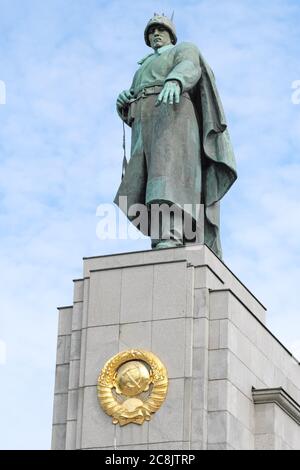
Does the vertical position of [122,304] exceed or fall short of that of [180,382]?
it exceeds it

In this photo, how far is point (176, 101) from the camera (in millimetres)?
23047

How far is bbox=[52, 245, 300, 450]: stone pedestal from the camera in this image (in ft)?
67.8

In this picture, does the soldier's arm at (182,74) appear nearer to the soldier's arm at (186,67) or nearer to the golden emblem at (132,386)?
the soldier's arm at (186,67)

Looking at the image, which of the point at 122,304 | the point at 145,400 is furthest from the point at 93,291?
the point at 145,400

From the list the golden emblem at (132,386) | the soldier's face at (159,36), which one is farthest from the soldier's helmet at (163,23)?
the golden emblem at (132,386)

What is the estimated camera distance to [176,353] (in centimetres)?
2108

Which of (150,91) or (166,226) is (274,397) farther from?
(150,91)

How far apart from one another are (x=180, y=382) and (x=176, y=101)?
4.95m

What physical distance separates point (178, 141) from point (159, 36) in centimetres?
232

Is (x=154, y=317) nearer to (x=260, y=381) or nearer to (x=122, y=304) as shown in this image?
(x=122, y=304)

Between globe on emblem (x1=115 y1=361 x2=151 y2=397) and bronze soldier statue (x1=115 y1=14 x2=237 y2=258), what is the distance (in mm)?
2551

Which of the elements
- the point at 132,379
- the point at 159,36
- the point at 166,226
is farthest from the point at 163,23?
the point at 132,379
